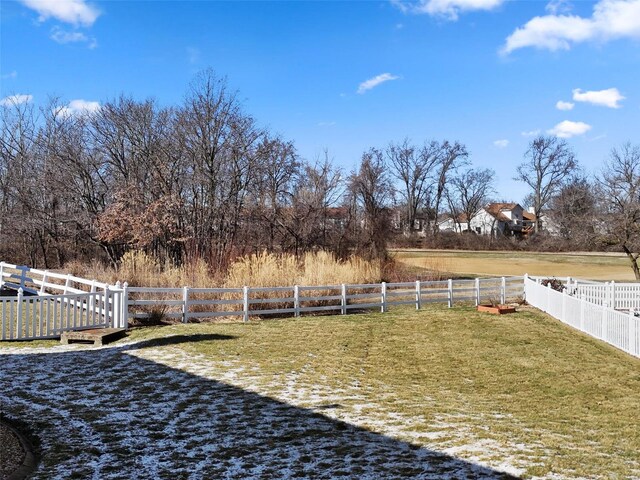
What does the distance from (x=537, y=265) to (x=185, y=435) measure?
158ft

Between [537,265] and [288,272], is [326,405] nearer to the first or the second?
[288,272]

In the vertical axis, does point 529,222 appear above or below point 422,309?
above

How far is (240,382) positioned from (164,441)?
2.88m

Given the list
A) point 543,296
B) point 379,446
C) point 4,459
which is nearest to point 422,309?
point 543,296

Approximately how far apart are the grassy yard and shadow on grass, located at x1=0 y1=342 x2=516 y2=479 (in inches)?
1.0

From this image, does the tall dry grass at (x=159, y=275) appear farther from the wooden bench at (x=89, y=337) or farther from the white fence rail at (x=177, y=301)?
the wooden bench at (x=89, y=337)

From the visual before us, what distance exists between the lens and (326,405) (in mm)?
7652

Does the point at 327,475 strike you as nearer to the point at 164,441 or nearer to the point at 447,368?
the point at 164,441

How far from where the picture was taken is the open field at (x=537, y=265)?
1575 inches

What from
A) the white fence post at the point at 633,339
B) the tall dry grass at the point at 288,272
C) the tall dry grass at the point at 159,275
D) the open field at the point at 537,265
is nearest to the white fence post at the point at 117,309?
the tall dry grass at the point at 159,275

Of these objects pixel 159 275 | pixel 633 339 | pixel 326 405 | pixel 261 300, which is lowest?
pixel 326 405

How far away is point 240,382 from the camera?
8883 mm

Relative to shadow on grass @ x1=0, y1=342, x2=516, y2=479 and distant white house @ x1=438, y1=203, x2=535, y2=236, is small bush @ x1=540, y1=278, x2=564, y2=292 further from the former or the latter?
distant white house @ x1=438, y1=203, x2=535, y2=236

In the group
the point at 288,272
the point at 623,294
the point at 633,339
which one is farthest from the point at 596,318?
the point at 288,272
